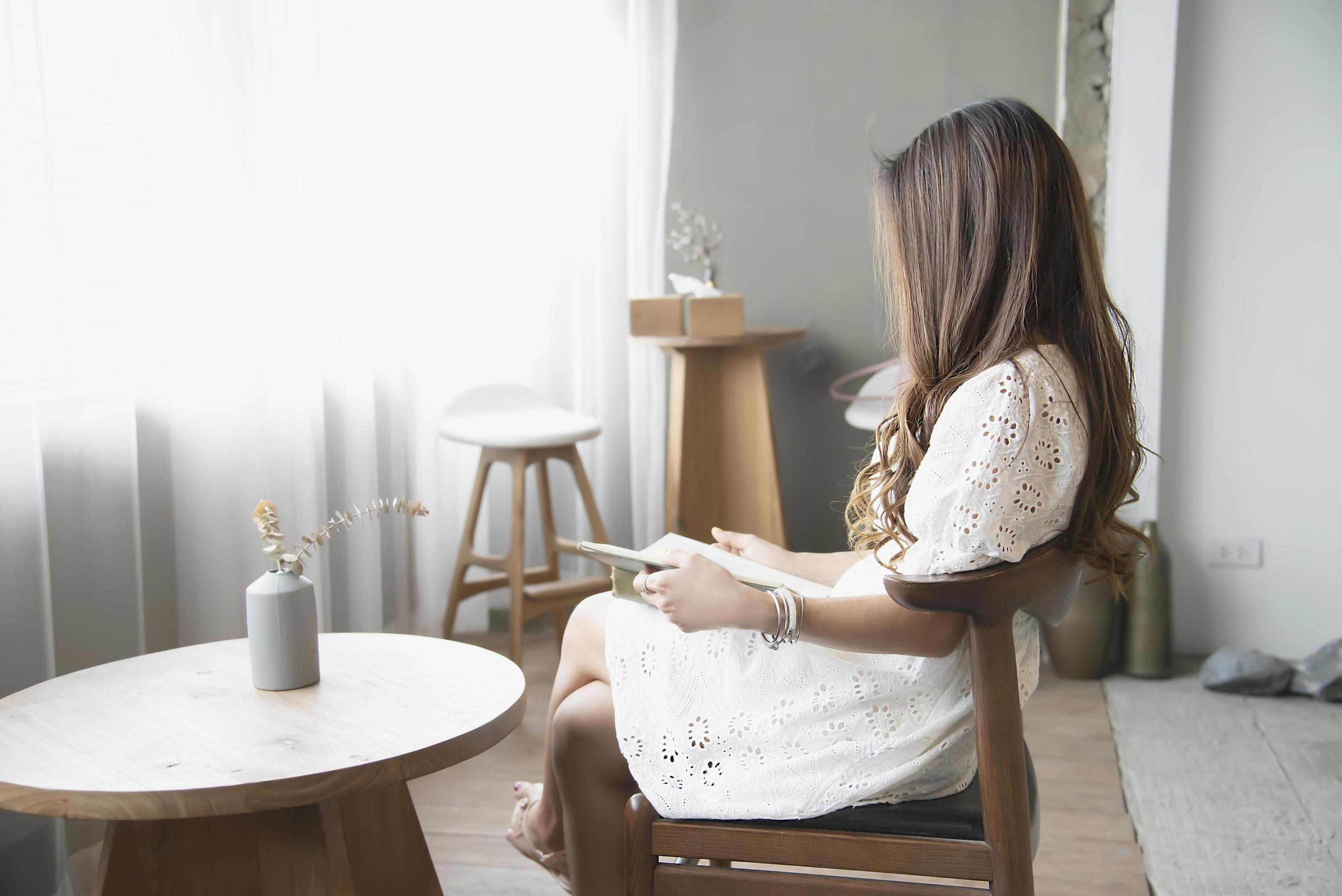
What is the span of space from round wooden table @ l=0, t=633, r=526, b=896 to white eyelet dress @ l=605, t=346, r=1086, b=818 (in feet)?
0.70

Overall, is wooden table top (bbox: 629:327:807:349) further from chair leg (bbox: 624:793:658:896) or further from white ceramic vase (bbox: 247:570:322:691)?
chair leg (bbox: 624:793:658:896)

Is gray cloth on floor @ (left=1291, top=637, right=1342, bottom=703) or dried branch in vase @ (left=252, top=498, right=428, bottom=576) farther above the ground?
dried branch in vase @ (left=252, top=498, right=428, bottom=576)

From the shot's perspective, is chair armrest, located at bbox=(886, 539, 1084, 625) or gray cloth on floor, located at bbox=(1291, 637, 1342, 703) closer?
chair armrest, located at bbox=(886, 539, 1084, 625)

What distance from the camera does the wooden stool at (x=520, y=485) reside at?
279 cm

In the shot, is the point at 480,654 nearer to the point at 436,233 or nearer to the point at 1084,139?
the point at 436,233

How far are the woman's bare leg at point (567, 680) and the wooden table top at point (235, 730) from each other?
0.09m

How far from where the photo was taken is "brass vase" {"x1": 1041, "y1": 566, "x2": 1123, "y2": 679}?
2.87 meters

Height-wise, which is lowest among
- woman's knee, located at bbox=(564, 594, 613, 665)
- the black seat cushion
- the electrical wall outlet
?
the electrical wall outlet

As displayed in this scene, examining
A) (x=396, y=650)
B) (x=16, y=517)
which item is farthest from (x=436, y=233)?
(x=396, y=650)

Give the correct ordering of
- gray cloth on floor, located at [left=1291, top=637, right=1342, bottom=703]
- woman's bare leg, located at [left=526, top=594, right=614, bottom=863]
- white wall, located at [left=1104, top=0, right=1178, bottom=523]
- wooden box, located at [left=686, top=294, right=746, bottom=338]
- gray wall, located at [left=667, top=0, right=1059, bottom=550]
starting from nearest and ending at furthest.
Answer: woman's bare leg, located at [left=526, top=594, right=614, bottom=863], gray cloth on floor, located at [left=1291, top=637, right=1342, bottom=703], white wall, located at [left=1104, top=0, right=1178, bottom=523], wooden box, located at [left=686, top=294, right=746, bottom=338], gray wall, located at [left=667, top=0, right=1059, bottom=550]

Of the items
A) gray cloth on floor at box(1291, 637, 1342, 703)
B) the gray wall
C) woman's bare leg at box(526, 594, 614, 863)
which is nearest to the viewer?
woman's bare leg at box(526, 594, 614, 863)

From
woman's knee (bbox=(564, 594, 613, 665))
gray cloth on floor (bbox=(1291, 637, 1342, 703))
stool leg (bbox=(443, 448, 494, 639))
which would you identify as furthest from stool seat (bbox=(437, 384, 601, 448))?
gray cloth on floor (bbox=(1291, 637, 1342, 703))

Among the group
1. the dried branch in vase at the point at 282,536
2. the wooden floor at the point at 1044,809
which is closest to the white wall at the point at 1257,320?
the wooden floor at the point at 1044,809

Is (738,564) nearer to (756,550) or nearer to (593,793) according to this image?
(756,550)
